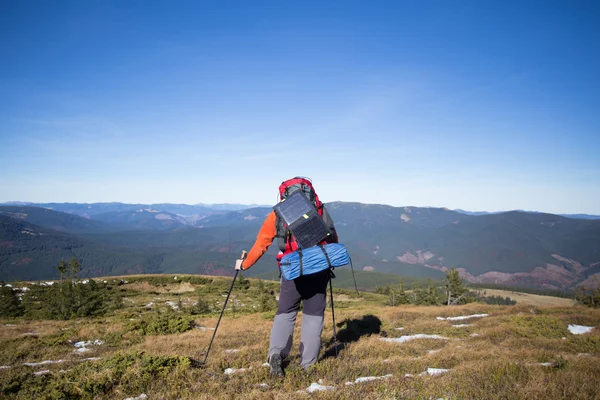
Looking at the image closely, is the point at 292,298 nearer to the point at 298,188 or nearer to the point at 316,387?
the point at 316,387

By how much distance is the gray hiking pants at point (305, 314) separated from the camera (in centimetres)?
626

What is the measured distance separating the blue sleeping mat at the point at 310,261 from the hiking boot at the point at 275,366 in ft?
6.00

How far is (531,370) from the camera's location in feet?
19.5

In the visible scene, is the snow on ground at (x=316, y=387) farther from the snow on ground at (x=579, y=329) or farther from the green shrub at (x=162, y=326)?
the snow on ground at (x=579, y=329)

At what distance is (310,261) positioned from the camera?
18.6 ft

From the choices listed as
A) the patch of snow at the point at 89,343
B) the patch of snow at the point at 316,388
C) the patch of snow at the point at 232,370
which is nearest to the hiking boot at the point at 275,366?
the patch of snow at the point at 316,388

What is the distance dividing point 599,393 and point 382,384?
3.42m

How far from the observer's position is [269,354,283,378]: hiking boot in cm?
599

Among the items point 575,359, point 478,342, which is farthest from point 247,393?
point 478,342

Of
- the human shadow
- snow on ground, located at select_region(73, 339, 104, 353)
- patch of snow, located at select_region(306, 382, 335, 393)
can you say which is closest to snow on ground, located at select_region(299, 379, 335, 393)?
patch of snow, located at select_region(306, 382, 335, 393)

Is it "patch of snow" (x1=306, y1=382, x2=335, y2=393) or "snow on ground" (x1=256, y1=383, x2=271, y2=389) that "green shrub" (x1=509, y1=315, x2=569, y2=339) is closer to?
"patch of snow" (x1=306, y1=382, x2=335, y2=393)

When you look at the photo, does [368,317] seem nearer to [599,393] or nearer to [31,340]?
[599,393]

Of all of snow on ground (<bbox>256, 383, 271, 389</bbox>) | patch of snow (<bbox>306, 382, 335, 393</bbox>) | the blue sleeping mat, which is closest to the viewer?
patch of snow (<bbox>306, 382, 335, 393</bbox>)

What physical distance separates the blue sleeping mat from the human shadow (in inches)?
128
